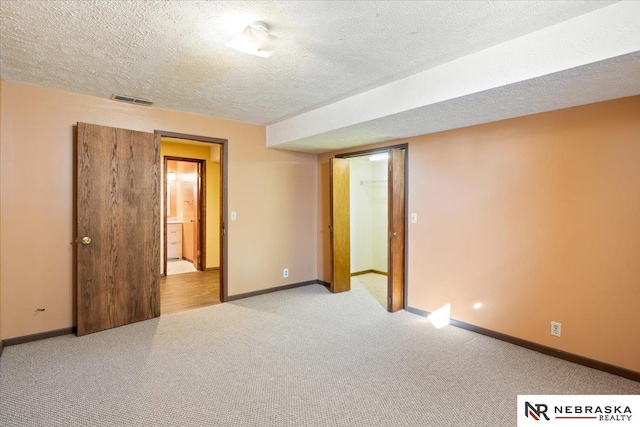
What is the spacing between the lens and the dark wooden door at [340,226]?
4.80 metres

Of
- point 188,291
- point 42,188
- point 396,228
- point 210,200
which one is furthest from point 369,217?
point 42,188

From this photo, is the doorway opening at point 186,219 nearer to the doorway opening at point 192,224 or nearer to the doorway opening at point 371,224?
the doorway opening at point 192,224

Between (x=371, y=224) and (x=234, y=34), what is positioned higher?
(x=234, y=34)

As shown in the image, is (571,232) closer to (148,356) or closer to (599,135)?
(599,135)

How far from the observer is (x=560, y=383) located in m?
2.39

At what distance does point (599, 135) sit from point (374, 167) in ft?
12.8

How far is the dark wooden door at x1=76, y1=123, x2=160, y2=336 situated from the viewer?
324cm

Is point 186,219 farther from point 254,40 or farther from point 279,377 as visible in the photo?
point 254,40

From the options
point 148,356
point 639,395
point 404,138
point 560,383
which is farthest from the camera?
point 404,138

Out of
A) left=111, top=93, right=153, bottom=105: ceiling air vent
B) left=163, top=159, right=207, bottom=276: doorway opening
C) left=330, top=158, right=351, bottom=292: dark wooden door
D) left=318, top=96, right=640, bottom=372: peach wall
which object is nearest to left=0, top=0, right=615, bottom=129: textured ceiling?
left=111, top=93, right=153, bottom=105: ceiling air vent

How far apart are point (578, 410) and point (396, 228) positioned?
7.46 ft

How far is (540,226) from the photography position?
2.92 m

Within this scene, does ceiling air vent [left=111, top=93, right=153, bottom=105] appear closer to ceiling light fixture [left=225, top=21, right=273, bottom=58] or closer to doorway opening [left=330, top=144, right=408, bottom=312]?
ceiling light fixture [left=225, top=21, right=273, bottom=58]

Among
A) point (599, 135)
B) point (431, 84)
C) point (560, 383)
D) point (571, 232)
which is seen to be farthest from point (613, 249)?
point (431, 84)
